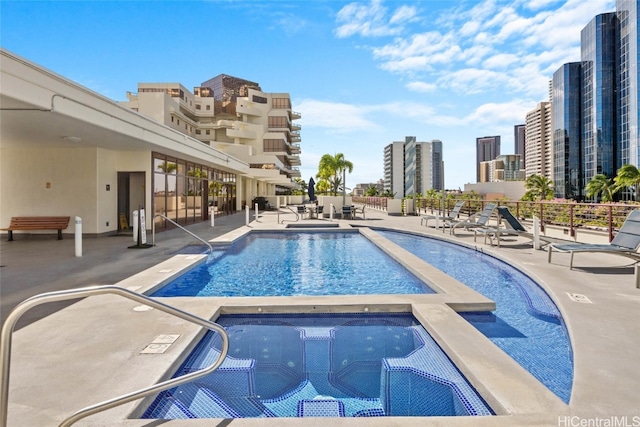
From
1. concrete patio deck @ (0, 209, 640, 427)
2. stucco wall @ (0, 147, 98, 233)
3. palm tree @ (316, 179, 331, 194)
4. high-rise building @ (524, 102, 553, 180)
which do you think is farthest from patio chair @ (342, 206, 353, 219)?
high-rise building @ (524, 102, 553, 180)

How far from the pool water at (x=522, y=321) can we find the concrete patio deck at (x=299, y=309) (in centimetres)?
21

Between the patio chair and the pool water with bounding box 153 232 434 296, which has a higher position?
the patio chair

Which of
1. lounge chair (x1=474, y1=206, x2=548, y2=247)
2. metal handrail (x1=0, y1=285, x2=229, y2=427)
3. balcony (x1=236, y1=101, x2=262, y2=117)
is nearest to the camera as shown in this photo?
metal handrail (x1=0, y1=285, x2=229, y2=427)

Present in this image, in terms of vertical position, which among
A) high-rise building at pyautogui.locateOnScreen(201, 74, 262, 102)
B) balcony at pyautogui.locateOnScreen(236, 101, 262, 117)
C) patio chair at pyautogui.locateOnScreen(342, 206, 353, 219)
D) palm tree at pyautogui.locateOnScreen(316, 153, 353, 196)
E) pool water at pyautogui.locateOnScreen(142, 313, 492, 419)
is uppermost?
high-rise building at pyautogui.locateOnScreen(201, 74, 262, 102)

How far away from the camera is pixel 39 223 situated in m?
11.2

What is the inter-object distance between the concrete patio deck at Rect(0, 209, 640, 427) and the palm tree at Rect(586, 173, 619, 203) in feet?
195

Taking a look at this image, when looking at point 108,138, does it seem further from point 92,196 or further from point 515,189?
point 515,189

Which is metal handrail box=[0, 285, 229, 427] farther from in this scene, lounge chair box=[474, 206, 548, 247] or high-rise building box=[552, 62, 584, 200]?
high-rise building box=[552, 62, 584, 200]

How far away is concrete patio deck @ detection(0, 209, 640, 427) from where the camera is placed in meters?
2.20

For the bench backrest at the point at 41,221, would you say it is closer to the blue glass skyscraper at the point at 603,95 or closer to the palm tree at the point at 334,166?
the palm tree at the point at 334,166

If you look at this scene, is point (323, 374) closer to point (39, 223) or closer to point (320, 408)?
point (320, 408)

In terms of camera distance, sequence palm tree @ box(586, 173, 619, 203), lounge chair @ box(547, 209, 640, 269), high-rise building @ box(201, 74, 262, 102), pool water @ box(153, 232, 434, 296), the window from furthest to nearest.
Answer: high-rise building @ box(201, 74, 262, 102) → the window → palm tree @ box(586, 173, 619, 203) → lounge chair @ box(547, 209, 640, 269) → pool water @ box(153, 232, 434, 296)

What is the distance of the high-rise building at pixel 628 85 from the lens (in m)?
48.6

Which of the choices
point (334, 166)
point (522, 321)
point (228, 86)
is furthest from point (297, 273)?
point (228, 86)
